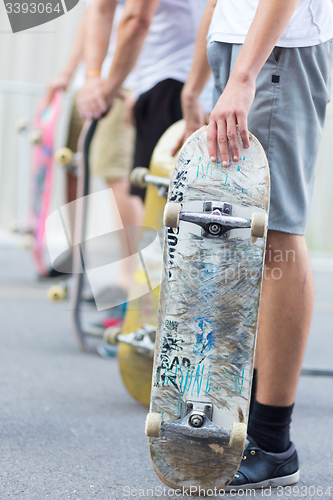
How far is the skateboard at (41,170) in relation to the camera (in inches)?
130

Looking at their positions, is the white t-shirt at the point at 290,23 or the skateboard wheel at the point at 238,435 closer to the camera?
the skateboard wheel at the point at 238,435

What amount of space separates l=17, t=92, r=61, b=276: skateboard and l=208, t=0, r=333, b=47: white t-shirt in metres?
2.11

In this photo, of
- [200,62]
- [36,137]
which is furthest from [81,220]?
[36,137]

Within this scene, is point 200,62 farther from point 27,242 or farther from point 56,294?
point 27,242

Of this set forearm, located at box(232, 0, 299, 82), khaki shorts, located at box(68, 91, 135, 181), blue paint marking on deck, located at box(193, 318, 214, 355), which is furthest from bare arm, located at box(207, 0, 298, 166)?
khaki shorts, located at box(68, 91, 135, 181)

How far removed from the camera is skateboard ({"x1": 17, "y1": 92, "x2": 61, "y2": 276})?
3292mm

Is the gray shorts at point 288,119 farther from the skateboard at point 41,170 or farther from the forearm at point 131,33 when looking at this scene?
the skateboard at point 41,170

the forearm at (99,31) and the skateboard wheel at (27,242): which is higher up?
the forearm at (99,31)

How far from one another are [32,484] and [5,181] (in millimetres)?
5148

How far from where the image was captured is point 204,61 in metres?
1.56

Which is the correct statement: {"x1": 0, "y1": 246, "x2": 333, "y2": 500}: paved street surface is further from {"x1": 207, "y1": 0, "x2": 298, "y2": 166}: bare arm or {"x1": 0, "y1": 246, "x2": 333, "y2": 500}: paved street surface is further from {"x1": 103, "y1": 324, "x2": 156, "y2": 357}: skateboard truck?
{"x1": 207, "y1": 0, "x2": 298, "y2": 166}: bare arm

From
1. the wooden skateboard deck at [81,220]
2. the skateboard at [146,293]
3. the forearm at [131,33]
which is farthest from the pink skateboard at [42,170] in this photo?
the skateboard at [146,293]

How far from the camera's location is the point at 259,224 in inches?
41.2

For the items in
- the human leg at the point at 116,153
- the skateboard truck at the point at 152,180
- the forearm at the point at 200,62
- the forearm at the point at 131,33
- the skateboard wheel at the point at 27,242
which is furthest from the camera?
the skateboard wheel at the point at 27,242
